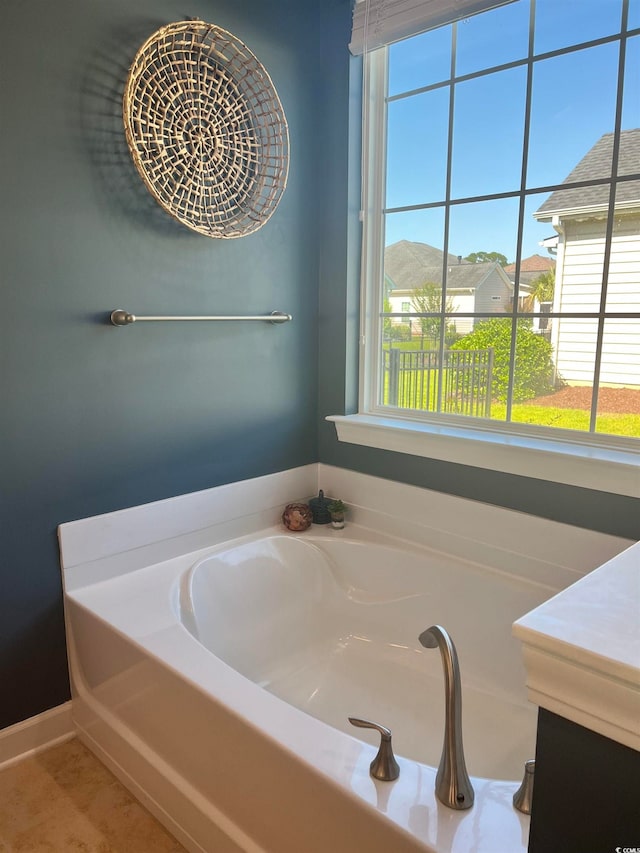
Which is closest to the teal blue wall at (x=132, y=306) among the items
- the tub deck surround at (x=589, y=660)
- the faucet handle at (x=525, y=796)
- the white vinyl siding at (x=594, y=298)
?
the white vinyl siding at (x=594, y=298)

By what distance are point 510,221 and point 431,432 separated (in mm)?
732

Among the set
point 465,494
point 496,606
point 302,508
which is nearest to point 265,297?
point 302,508

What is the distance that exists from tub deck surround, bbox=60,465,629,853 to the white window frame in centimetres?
16

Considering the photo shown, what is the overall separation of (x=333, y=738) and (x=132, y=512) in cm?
102

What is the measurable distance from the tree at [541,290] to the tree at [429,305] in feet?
0.96

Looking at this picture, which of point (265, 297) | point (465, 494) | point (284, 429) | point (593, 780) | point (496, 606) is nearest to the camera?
point (593, 780)

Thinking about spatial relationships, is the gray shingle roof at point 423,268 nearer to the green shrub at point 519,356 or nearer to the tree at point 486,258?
the tree at point 486,258

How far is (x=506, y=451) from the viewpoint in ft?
6.28

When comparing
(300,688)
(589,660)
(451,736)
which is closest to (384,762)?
(451,736)

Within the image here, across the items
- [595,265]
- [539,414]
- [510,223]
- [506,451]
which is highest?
[510,223]

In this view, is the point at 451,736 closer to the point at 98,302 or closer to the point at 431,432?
the point at 431,432

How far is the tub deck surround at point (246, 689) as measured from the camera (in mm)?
1105

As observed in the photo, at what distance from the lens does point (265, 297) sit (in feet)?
7.45

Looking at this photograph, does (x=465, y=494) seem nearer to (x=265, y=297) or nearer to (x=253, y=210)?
(x=265, y=297)
